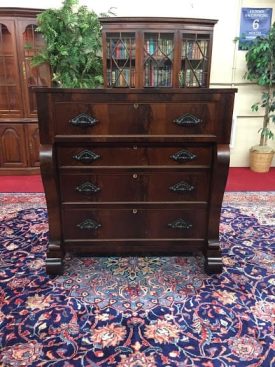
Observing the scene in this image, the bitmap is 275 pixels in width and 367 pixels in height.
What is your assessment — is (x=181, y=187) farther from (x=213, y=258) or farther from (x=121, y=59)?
(x=121, y=59)

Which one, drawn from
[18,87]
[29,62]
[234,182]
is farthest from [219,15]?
[18,87]

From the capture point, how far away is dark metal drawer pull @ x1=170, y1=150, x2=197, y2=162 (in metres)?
1.61

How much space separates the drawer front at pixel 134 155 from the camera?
1.59 m

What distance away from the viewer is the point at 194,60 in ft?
11.9

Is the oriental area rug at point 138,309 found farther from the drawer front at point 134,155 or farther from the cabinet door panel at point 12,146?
the cabinet door panel at point 12,146

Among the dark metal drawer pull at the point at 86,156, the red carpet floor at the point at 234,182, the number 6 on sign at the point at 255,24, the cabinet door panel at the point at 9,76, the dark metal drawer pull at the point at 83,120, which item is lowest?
the red carpet floor at the point at 234,182

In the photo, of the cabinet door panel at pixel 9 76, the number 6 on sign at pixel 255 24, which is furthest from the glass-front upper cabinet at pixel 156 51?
the cabinet door panel at pixel 9 76

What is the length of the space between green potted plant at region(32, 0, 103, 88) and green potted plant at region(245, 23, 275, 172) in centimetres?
185

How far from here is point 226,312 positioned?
1476 millimetres

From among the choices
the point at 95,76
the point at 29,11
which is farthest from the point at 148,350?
the point at 29,11

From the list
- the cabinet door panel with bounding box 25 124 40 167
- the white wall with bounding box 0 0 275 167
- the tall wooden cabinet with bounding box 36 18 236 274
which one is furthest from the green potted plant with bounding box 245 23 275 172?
the cabinet door panel with bounding box 25 124 40 167

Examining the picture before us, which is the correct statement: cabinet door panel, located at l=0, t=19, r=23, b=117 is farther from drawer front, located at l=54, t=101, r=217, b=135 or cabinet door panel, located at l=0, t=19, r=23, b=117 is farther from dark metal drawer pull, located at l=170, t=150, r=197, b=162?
dark metal drawer pull, located at l=170, t=150, r=197, b=162

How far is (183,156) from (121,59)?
2.42 meters

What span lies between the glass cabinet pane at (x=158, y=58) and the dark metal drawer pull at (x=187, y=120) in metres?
2.27
